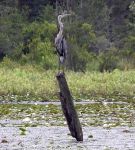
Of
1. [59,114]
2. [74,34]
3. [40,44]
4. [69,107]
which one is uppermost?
[69,107]

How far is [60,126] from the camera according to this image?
15.5 m

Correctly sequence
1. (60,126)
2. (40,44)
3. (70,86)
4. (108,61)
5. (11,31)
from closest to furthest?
(60,126)
(70,86)
(108,61)
(40,44)
(11,31)

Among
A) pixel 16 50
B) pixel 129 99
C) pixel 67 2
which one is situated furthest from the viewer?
pixel 67 2

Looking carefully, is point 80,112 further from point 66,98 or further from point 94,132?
point 66,98

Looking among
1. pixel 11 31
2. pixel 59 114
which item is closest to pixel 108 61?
pixel 11 31

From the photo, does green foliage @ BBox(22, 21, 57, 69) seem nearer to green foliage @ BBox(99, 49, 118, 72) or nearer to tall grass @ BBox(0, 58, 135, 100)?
A: green foliage @ BBox(99, 49, 118, 72)

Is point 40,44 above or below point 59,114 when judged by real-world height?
below

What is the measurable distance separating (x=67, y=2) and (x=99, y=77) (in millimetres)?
16954

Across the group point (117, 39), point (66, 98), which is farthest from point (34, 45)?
point (66, 98)

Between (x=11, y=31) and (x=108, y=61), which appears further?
(x=11, y=31)

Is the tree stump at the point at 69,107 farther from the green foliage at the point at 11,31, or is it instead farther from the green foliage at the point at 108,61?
the green foliage at the point at 11,31

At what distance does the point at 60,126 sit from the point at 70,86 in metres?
9.85

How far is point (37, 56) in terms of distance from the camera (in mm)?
37031

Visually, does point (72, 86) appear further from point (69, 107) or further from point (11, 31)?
point (11, 31)
